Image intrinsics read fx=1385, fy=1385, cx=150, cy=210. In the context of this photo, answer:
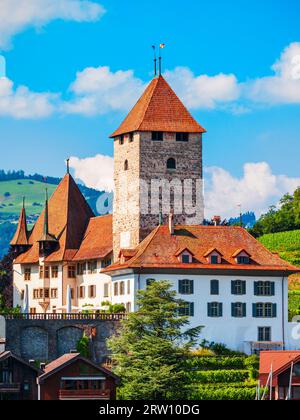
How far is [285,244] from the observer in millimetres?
124875

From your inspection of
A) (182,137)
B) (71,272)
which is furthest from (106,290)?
(182,137)

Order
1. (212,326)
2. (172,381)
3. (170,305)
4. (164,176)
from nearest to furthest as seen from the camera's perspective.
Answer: (172,381), (170,305), (212,326), (164,176)

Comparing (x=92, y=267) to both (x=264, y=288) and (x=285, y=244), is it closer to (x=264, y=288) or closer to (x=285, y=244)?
(x=264, y=288)

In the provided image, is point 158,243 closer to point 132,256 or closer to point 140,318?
point 132,256

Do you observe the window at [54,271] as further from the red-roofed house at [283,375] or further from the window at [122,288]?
the red-roofed house at [283,375]

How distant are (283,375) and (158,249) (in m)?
15.8

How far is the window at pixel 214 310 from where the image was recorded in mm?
86125

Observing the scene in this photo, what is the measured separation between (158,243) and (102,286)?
348 inches

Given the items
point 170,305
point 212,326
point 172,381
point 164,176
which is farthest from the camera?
point 164,176

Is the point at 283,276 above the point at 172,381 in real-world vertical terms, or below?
above

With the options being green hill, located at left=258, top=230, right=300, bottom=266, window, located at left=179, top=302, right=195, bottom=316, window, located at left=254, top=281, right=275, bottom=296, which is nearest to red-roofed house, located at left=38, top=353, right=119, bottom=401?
window, located at left=179, top=302, right=195, bottom=316

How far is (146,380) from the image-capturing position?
71.8m

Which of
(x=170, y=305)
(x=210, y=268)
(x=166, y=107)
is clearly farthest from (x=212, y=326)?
(x=166, y=107)

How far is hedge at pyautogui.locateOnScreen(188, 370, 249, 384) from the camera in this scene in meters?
79.8
